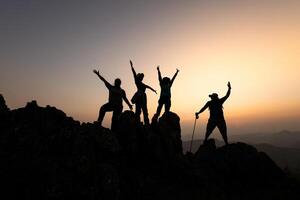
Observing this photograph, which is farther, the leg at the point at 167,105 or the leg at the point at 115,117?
the leg at the point at 167,105

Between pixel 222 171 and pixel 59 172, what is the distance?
11359 millimetres

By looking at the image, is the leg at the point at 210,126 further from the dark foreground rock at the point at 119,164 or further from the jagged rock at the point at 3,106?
the jagged rock at the point at 3,106

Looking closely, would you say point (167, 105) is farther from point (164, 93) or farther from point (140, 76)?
point (140, 76)

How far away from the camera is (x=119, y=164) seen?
18.1 meters

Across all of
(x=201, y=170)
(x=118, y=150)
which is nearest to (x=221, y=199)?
(x=201, y=170)

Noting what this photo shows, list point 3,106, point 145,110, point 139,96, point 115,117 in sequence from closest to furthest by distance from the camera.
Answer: point 3,106 < point 115,117 < point 139,96 < point 145,110

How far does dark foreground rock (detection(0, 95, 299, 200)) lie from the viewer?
14891mm

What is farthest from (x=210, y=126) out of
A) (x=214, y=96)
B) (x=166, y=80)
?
(x=166, y=80)

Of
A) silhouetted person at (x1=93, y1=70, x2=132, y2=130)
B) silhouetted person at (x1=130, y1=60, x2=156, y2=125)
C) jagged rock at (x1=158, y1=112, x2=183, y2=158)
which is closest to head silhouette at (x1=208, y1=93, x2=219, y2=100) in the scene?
jagged rock at (x1=158, y1=112, x2=183, y2=158)

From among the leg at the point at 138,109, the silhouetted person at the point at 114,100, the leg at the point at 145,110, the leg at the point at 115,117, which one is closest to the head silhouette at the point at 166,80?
the leg at the point at 145,110

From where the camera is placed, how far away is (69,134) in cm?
1780

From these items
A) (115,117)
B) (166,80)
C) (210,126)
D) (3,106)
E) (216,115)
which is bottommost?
(210,126)

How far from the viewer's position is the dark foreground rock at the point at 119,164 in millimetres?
14891

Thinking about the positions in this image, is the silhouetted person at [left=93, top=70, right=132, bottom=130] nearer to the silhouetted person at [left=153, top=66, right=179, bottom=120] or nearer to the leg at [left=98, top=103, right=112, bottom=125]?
the leg at [left=98, top=103, right=112, bottom=125]
